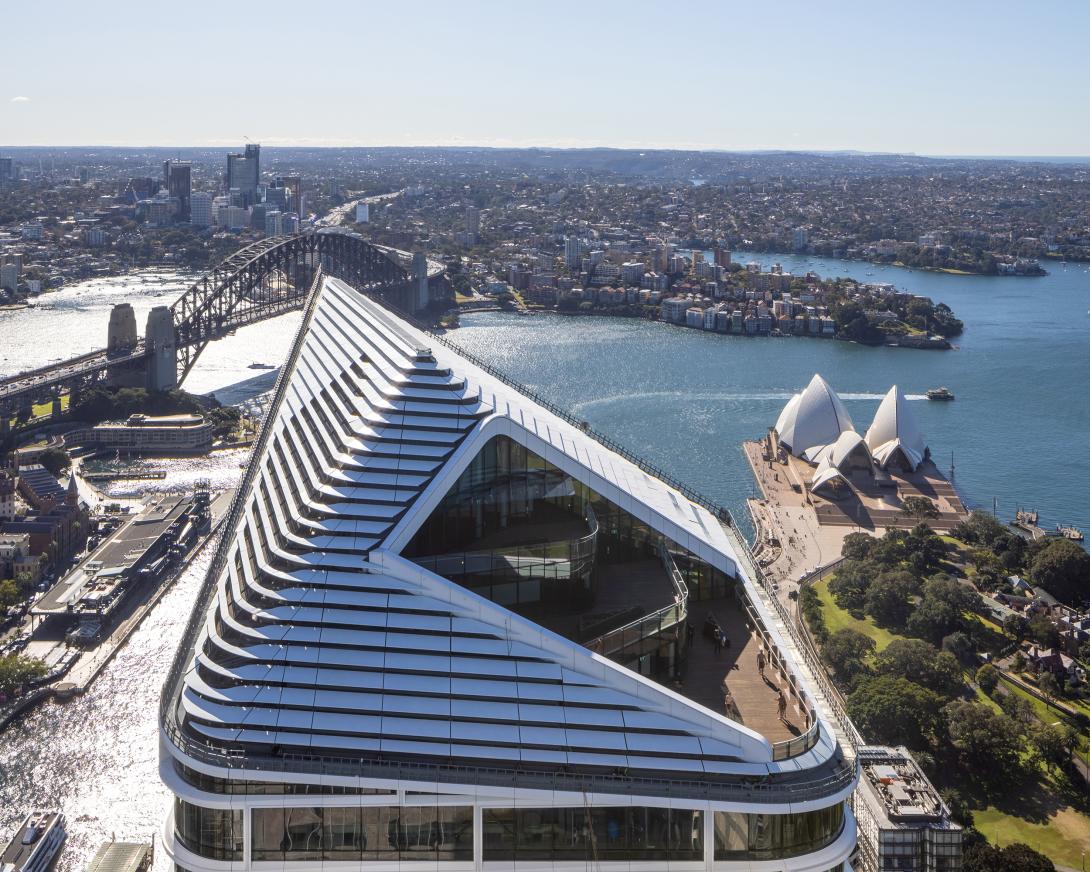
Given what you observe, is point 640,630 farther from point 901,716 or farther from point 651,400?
point 651,400

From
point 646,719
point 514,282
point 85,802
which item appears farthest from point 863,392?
point 646,719

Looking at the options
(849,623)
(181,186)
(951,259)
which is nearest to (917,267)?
(951,259)

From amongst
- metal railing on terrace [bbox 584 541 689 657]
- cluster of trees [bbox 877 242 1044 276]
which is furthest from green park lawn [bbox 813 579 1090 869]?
cluster of trees [bbox 877 242 1044 276]

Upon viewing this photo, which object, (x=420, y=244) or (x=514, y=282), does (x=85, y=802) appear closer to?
(x=514, y=282)

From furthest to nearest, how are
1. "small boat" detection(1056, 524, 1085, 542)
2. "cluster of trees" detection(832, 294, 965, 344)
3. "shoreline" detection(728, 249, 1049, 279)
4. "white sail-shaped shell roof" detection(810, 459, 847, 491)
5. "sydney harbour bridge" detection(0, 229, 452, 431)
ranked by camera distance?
"shoreline" detection(728, 249, 1049, 279) < "cluster of trees" detection(832, 294, 965, 344) < "sydney harbour bridge" detection(0, 229, 452, 431) < "white sail-shaped shell roof" detection(810, 459, 847, 491) < "small boat" detection(1056, 524, 1085, 542)

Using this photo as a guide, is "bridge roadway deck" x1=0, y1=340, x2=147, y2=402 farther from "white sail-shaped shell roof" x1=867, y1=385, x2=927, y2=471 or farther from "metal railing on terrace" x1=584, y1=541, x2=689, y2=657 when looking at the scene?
"metal railing on terrace" x1=584, y1=541, x2=689, y2=657

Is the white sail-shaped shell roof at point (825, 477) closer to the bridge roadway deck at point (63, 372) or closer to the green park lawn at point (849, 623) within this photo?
the green park lawn at point (849, 623)
